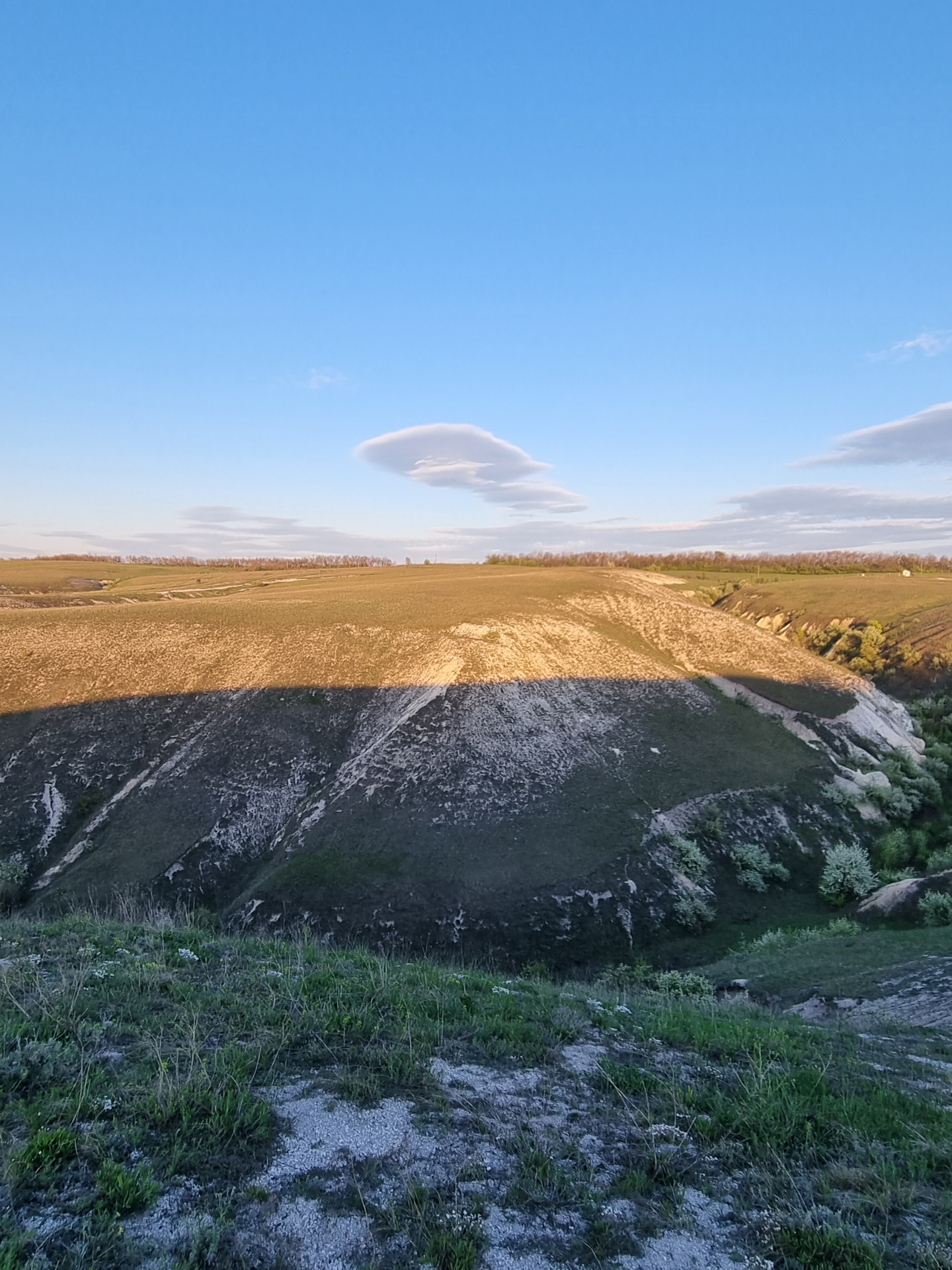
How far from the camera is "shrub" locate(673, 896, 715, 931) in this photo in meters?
24.9

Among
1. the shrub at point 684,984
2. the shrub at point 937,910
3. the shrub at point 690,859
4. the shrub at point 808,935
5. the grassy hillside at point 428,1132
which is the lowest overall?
the shrub at point 808,935

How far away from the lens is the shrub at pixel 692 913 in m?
24.9

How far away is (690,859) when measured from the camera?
2756 cm

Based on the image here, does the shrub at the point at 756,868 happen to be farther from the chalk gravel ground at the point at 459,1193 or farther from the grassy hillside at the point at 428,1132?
the chalk gravel ground at the point at 459,1193

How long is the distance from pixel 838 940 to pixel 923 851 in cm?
1591

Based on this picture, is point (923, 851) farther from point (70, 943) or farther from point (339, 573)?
point (339, 573)

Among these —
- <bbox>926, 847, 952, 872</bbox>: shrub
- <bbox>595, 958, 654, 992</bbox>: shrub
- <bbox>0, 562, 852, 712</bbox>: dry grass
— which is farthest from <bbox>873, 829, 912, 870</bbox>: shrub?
<bbox>595, 958, 654, 992</bbox>: shrub

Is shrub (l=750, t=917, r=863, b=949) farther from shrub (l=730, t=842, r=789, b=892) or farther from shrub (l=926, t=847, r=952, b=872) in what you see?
shrub (l=926, t=847, r=952, b=872)

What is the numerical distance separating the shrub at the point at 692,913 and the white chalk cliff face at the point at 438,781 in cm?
56

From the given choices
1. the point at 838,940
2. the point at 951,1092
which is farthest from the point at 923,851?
the point at 951,1092

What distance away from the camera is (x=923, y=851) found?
3123cm

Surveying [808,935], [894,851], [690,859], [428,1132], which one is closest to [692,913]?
[690,859]

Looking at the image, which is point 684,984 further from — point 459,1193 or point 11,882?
point 11,882

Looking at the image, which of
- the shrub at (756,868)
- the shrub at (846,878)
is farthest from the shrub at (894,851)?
the shrub at (756,868)
